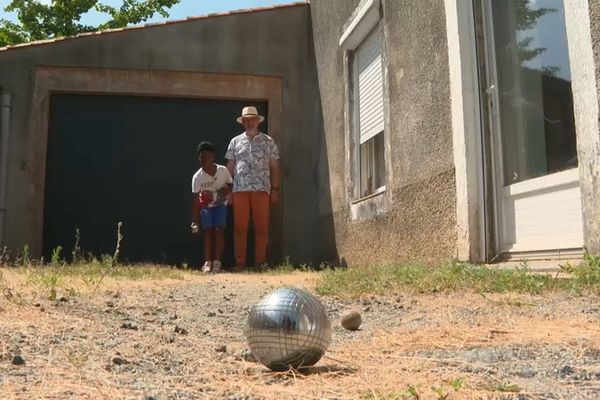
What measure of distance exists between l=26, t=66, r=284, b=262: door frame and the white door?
4.83 m

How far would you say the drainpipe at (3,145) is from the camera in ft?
28.1

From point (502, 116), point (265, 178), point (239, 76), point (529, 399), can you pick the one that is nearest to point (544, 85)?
point (502, 116)

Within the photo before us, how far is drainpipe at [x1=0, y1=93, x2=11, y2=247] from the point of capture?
28.1 ft

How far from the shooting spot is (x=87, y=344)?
2.59m

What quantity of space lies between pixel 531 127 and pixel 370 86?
9.64 feet

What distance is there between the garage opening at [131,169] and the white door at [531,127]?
16.6 ft

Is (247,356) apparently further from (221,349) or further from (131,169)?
(131,169)

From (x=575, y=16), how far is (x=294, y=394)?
3.02 metres

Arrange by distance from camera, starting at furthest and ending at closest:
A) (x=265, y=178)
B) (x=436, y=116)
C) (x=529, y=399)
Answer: (x=265, y=178) → (x=436, y=116) → (x=529, y=399)

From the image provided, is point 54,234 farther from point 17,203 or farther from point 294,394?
point 294,394

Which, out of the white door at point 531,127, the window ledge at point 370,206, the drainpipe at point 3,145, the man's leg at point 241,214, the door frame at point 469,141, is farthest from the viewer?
the drainpipe at point 3,145

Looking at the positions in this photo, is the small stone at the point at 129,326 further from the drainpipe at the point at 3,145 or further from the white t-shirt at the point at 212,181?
the drainpipe at the point at 3,145

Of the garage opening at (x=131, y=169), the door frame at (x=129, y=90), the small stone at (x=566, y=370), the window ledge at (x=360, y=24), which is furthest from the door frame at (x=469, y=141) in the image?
the garage opening at (x=131, y=169)

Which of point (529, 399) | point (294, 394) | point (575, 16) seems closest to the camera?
point (529, 399)
